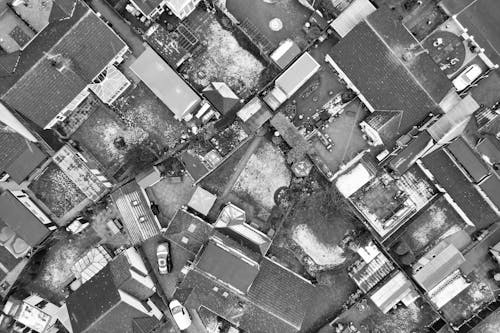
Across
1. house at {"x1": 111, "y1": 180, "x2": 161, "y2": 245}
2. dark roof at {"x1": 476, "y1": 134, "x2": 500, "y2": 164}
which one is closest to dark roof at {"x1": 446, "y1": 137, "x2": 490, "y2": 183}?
dark roof at {"x1": 476, "y1": 134, "x2": 500, "y2": 164}

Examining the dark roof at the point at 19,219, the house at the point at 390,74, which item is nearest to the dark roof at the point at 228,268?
the dark roof at the point at 19,219

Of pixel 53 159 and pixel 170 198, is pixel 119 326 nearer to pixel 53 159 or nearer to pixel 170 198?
pixel 170 198

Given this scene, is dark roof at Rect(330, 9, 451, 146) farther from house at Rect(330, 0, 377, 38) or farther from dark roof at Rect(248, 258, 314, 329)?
dark roof at Rect(248, 258, 314, 329)

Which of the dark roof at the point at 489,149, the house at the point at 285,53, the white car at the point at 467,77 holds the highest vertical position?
the house at the point at 285,53

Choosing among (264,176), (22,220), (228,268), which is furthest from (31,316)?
(264,176)

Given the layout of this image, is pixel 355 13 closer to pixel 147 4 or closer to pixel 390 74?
pixel 390 74

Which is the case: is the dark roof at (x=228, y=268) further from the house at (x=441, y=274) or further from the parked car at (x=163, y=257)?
the house at (x=441, y=274)

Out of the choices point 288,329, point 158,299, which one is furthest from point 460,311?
point 158,299
